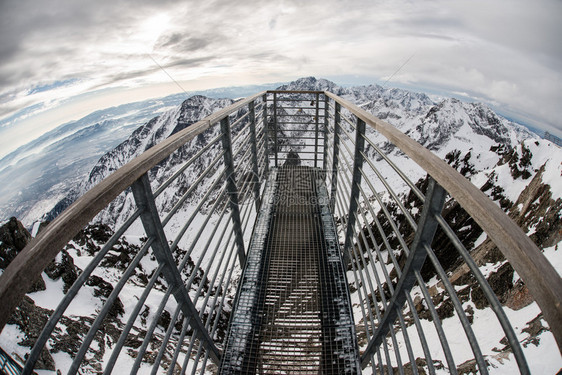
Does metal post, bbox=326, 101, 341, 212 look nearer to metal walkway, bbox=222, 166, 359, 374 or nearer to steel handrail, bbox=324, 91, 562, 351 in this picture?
metal walkway, bbox=222, 166, 359, 374

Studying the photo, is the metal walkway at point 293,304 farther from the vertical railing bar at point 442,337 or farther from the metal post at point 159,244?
the vertical railing bar at point 442,337

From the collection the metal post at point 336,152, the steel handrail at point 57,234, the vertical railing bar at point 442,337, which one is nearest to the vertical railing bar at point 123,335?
the steel handrail at point 57,234

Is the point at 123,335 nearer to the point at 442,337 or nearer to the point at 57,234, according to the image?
the point at 57,234

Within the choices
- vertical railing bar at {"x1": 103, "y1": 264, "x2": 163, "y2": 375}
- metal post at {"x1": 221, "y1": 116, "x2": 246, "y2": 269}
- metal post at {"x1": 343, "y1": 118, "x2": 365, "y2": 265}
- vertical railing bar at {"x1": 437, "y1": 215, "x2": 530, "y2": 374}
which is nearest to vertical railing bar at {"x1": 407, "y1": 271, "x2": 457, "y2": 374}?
vertical railing bar at {"x1": 437, "y1": 215, "x2": 530, "y2": 374}

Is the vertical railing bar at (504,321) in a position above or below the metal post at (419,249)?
below

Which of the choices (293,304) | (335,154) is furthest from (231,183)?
(335,154)

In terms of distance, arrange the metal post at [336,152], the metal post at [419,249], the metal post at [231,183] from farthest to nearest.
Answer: the metal post at [336,152]
the metal post at [231,183]
the metal post at [419,249]
